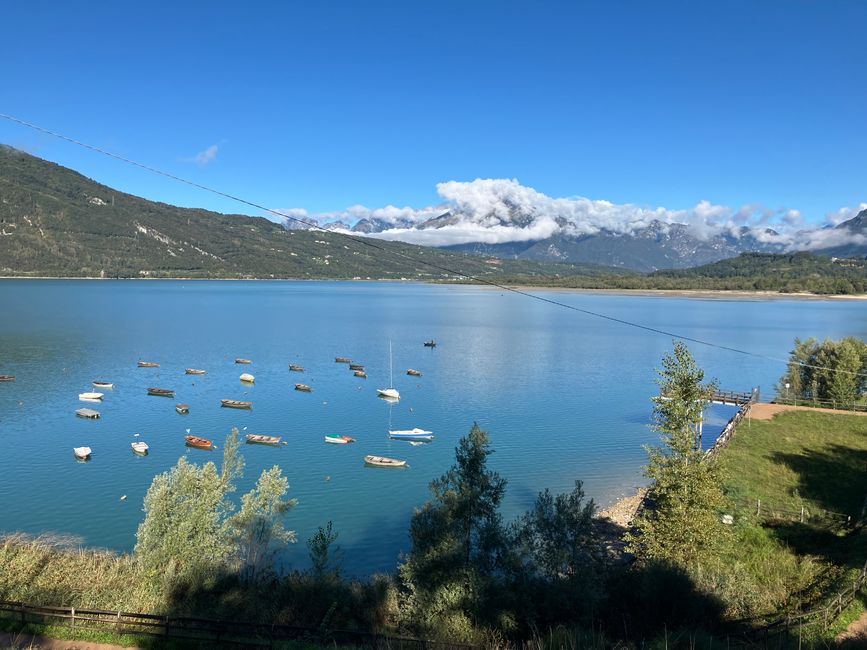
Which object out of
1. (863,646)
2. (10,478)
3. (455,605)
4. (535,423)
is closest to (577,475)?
(535,423)

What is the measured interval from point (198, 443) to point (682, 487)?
1575 inches

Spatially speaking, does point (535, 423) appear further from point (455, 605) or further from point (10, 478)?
point (10, 478)

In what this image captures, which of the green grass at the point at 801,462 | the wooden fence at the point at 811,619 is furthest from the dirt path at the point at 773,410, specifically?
the wooden fence at the point at 811,619

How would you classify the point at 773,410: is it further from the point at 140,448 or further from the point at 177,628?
the point at 140,448

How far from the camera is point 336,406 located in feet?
213

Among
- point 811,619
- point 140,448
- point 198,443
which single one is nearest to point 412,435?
point 198,443

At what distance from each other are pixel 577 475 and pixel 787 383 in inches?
1358

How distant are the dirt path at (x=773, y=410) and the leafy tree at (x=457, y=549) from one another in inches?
1437

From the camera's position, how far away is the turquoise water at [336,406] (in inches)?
1458

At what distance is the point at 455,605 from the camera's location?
62.4 ft

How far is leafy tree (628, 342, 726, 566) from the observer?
22.0m

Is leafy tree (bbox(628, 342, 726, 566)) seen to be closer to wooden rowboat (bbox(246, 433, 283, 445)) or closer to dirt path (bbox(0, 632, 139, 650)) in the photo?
dirt path (bbox(0, 632, 139, 650))

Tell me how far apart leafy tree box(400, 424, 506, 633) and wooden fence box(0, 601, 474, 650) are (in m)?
2.98

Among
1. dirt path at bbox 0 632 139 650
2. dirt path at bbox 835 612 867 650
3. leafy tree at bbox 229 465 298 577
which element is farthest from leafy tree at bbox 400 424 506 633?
dirt path at bbox 835 612 867 650
